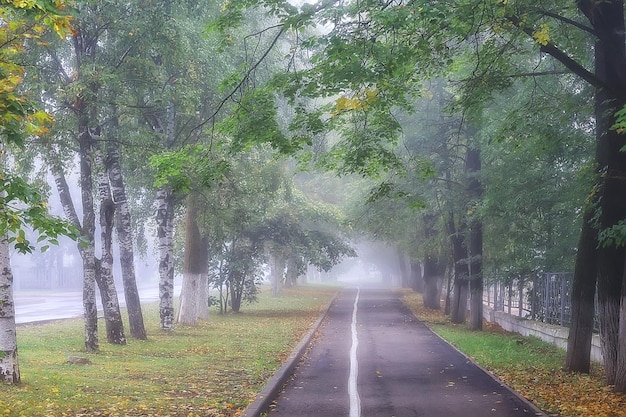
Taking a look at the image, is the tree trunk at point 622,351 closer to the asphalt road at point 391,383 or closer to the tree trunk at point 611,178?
the tree trunk at point 611,178

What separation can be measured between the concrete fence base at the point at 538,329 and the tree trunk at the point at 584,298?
190 cm

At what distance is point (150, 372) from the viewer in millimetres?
13438

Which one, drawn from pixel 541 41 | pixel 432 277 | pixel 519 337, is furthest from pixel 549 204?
pixel 432 277

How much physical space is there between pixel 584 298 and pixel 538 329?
8964 millimetres

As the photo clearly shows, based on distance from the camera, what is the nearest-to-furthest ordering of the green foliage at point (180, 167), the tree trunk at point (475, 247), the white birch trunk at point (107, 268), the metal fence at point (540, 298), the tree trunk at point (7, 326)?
the tree trunk at point (7, 326)
the green foliage at point (180, 167)
the white birch trunk at point (107, 268)
the metal fence at point (540, 298)
the tree trunk at point (475, 247)

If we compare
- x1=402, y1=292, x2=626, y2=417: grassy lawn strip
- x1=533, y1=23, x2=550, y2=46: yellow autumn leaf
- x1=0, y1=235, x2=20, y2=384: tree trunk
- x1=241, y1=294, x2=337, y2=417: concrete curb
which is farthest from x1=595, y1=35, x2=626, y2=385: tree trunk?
x1=0, y1=235, x2=20, y2=384: tree trunk

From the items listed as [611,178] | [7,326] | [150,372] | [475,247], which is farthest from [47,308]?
[611,178]

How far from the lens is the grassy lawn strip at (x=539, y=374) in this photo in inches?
408

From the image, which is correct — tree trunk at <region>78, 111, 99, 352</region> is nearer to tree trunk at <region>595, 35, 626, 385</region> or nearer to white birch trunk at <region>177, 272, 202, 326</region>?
white birch trunk at <region>177, 272, 202, 326</region>

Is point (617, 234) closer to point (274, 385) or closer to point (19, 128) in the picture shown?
point (274, 385)

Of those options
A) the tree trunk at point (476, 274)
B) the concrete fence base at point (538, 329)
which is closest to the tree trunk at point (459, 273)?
the tree trunk at point (476, 274)

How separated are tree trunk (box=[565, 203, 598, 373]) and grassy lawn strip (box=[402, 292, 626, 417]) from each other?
0.41 metres

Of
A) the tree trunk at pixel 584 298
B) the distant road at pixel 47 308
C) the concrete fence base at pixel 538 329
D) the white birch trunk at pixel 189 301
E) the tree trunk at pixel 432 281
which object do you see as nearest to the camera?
the tree trunk at pixel 584 298

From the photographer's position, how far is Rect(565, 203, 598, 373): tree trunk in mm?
13219
